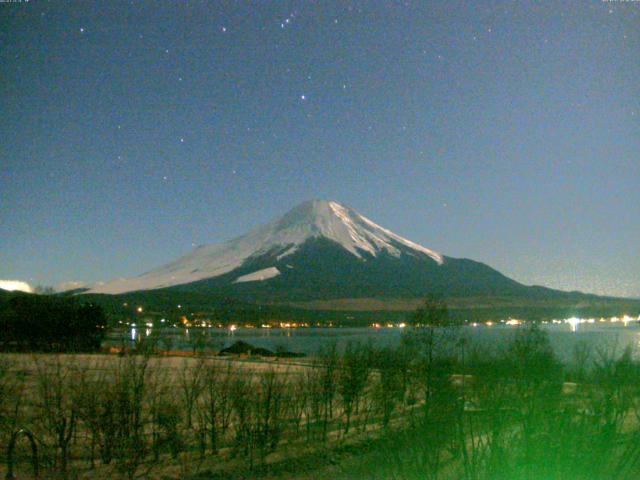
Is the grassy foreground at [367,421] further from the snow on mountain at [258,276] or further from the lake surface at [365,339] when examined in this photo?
the snow on mountain at [258,276]

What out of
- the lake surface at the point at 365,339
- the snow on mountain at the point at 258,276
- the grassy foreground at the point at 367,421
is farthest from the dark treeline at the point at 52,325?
the snow on mountain at the point at 258,276

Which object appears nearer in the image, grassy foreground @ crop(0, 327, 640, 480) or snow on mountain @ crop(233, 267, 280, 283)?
grassy foreground @ crop(0, 327, 640, 480)

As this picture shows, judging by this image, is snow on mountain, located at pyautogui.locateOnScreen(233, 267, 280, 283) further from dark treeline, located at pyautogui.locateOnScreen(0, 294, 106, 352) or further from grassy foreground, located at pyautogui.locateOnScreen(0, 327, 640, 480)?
grassy foreground, located at pyautogui.locateOnScreen(0, 327, 640, 480)

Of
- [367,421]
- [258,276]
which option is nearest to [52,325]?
[367,421]

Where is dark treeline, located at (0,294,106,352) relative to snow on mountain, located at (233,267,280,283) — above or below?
below

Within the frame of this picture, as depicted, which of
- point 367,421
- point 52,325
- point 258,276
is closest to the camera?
point 367,421

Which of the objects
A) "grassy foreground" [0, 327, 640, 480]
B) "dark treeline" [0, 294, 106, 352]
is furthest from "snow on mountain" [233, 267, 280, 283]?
"grassy foreground" [0, 327, 640, 480]

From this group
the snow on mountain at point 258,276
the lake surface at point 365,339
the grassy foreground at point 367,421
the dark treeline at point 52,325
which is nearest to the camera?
the grassy foreground at point 367,421

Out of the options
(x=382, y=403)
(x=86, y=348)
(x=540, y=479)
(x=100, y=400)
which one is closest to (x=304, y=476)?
(x=100, y=400)

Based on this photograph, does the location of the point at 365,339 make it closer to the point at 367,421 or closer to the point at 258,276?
the point at 367,421

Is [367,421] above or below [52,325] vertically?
below
